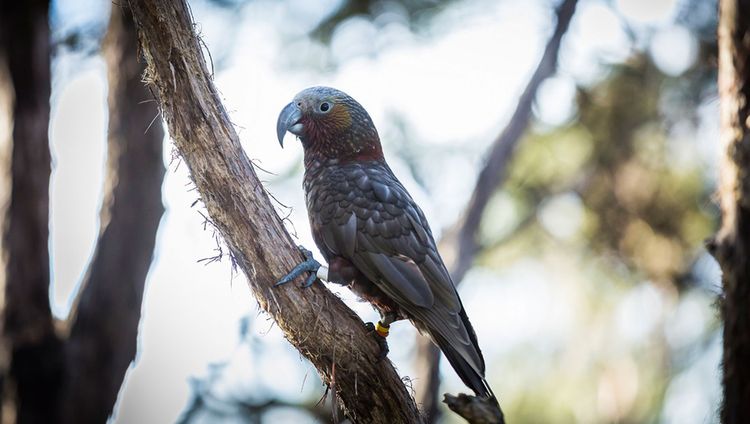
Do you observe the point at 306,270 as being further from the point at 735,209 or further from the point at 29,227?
the point at 29,227

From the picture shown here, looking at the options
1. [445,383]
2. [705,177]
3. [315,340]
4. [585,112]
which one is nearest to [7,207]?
[315,340]

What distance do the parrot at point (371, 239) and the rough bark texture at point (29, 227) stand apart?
2823 mm

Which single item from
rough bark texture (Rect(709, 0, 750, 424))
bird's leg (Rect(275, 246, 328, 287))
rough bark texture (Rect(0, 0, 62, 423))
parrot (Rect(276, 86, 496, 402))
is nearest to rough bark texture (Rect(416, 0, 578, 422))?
parrot (Rect(276, 86, 496, 402))

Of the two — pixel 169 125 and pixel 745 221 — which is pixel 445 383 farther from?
pixel 169 125

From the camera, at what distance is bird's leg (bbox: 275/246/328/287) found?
3674 mm

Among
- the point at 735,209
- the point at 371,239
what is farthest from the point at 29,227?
the point at 735,209

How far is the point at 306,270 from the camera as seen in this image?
12.4 ft

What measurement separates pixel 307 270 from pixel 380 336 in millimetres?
670

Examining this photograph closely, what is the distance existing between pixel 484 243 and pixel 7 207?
17.3 ft

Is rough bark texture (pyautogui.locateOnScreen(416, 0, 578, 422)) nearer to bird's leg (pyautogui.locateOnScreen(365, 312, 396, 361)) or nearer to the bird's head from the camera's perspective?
the bird's head

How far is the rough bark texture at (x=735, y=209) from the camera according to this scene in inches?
136

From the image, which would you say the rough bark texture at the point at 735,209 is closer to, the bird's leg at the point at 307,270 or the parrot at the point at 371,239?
the parrot at the point at 371,239

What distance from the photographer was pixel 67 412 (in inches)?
234

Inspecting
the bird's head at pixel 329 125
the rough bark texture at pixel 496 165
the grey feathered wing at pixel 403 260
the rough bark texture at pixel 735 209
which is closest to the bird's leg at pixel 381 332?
the grey feathered wing at pixel 403 260
